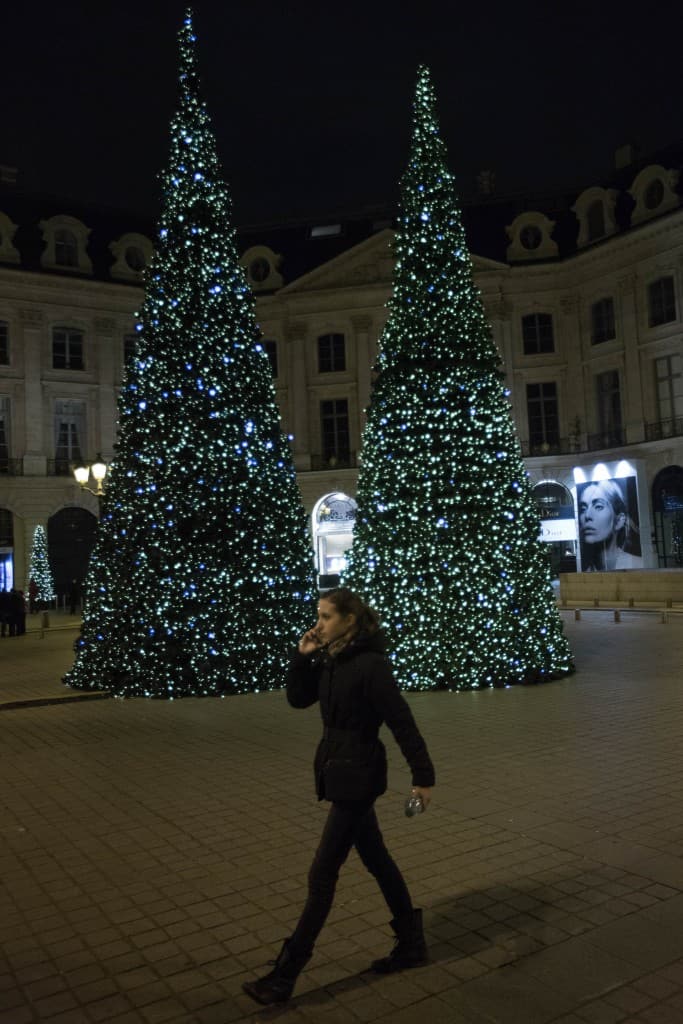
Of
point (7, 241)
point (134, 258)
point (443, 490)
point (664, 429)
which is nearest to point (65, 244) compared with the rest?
point (7, 241)

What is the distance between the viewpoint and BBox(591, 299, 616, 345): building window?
38844mm

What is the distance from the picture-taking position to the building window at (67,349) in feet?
128

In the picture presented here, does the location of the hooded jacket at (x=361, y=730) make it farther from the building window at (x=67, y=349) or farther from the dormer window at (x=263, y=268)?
the dormer window at (x=263, y=268)

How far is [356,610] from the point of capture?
13.3ft

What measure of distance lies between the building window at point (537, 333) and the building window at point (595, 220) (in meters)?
3.90

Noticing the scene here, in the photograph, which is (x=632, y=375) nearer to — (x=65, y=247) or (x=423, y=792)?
(x=65, y=247)

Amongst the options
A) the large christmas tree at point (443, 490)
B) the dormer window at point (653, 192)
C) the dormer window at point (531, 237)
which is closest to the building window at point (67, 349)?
the dormer window at point (531, 237)

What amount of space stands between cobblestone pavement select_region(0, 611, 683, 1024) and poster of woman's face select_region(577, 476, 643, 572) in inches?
A: 1084

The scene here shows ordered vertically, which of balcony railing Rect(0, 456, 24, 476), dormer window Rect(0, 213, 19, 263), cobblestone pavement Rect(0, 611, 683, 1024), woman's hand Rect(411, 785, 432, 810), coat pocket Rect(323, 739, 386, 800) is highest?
dormer window Rect(0, 213, 19, 263)

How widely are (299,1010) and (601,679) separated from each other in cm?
948

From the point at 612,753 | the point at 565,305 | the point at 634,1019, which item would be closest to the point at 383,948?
the point at 634,1019

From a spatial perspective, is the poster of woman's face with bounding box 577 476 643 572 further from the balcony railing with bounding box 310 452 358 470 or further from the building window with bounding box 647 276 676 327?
the balcony railing with bounding box 310 452 358 470

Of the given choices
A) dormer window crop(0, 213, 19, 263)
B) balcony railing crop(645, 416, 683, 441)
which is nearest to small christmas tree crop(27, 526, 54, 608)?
dormer window crop(0, 213, 19, 263)

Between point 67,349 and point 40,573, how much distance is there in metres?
10.6
